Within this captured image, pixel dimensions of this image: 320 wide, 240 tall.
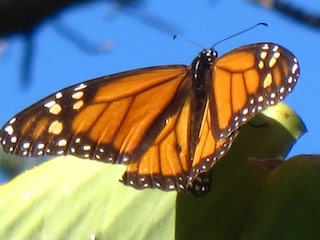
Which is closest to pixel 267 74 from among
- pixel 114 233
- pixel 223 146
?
pixel 223 146

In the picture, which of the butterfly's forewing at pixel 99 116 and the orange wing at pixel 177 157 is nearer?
the orange wing at pixel 177 157

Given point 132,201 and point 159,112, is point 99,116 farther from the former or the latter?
point 132,201

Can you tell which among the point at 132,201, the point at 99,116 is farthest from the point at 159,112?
the point at 132,201

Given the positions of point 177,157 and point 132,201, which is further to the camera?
point 177,157

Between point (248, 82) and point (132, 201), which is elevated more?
point (248, 82)

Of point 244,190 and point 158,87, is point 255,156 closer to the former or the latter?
point 244,190

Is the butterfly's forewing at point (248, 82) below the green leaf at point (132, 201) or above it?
above

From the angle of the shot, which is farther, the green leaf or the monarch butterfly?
the monarch butterfly
